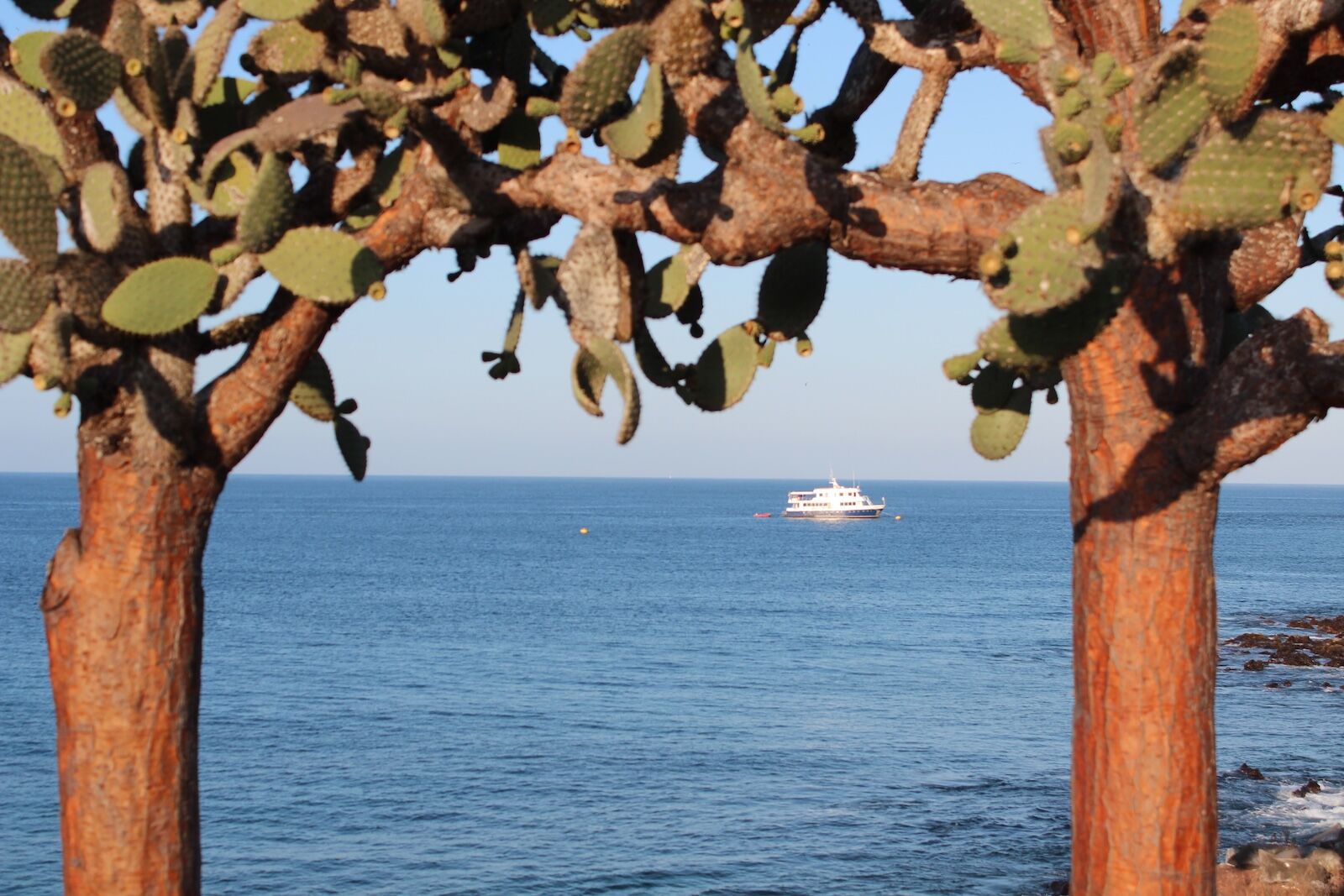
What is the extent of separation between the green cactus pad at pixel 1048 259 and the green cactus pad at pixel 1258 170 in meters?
0.48

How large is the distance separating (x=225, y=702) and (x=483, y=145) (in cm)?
3331

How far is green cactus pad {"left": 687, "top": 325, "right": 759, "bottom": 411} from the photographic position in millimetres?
3988

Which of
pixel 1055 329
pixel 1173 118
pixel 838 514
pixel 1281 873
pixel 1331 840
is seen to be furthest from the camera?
pixel 838 514

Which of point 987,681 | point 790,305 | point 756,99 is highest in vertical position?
point 756,99

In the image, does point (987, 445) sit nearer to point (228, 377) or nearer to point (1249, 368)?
point (1249, 368)

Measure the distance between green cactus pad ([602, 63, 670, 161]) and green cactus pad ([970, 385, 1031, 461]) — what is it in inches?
70.0

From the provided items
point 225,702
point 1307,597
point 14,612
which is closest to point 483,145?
point 225,702

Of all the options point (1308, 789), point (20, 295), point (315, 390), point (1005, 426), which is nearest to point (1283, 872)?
point (1005, 426)

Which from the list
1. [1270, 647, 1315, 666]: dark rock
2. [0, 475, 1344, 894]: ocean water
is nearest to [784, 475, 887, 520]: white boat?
[0, 475, 1344, 894]: ocean water

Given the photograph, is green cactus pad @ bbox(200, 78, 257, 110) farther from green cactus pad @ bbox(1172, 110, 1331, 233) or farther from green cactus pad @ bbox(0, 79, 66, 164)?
green cactus pad @ bbox(1172, 110, 1331, 233)

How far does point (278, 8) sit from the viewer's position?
131 inches

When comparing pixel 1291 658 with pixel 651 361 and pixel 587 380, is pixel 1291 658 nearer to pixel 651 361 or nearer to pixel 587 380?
pixel 651 361

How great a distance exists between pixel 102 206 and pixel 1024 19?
A: 2.21 m

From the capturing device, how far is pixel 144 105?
11.4 feet
